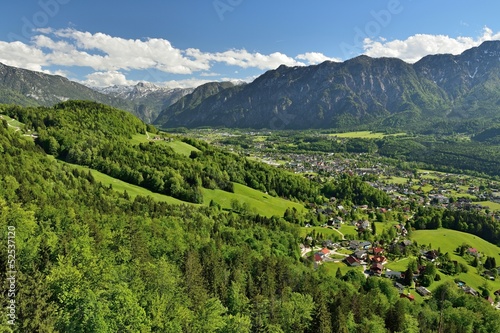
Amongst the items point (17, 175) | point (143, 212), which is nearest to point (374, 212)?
point (143, 212)

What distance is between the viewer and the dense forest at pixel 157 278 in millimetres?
32219

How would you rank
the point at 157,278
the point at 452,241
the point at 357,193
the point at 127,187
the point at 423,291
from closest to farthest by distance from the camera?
1. the point at 157,278
2. the point at 423,291
3. the point at 127,187
4. the point at 452,241
5. the point at 357,193

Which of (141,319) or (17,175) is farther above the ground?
(17,175)

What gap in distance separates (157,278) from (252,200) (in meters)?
99.6

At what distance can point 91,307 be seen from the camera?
29.7 metres

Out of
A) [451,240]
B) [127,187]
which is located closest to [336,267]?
[451,240]

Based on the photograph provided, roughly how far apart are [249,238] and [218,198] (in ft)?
154

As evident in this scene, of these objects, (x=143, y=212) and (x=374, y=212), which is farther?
(x=374, y=212)

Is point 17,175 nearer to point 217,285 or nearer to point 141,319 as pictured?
point 217,285

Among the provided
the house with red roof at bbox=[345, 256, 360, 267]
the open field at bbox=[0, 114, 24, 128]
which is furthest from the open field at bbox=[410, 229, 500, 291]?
the open field at bbox=[0, 114, 24, 128]

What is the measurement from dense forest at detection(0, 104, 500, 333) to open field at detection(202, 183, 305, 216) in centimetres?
3183

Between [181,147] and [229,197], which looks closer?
[229,197]

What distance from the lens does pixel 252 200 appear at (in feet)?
460

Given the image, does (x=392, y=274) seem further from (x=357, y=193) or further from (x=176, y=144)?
(x=176, y=144)
